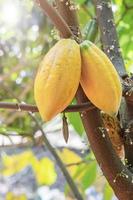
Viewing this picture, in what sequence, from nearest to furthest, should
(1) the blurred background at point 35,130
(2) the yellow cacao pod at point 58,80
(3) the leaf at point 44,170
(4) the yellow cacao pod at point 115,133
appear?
(2) the yellow cacao pod at point 58,80, (4) the yellow cacao pod at point 115,133, (1) the blurred background at point 35,130, (3) the leaf at point 44,170

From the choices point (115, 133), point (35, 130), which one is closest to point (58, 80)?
point (115, 133)

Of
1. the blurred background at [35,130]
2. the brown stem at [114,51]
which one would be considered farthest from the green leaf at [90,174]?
the brown stem at [114,51]

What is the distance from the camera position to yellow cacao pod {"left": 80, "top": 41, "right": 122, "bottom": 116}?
1.50ft

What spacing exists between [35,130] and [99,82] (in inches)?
41.4

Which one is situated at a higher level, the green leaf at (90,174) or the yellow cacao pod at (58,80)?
the yellow cacao pod at (58,80)

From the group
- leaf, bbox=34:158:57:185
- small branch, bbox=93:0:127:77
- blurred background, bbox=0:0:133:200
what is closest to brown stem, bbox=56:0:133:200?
small branch, bbox=93:0:127:77

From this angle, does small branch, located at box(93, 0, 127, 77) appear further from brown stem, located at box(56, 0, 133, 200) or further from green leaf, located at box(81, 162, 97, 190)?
green leaf, located at box(81, 162, 97, 190)

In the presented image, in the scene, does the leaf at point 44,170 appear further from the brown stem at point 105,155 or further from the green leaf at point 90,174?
the brown stem at point 105,155

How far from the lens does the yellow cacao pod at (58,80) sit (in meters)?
0.45

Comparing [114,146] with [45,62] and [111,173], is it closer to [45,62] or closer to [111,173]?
[111,173]

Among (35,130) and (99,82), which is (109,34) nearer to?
(99,82)

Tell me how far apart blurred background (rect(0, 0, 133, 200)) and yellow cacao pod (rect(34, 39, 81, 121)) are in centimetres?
35

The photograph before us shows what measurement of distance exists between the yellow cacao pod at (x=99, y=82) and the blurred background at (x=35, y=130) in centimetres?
35

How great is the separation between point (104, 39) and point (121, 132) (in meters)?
0.15
